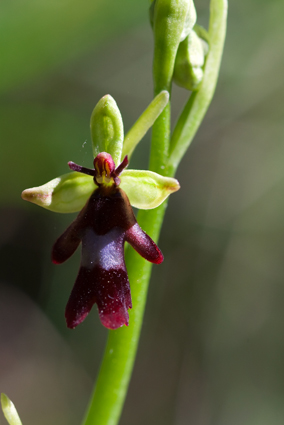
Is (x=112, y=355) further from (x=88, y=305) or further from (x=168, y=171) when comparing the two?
(x=168, y=171)

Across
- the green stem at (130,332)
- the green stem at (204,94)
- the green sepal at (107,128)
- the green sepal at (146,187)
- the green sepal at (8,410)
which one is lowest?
the green sepal at (8,410)

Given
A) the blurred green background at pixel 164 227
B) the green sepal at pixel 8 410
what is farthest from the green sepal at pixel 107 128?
the blurred green background at pixel 164 227

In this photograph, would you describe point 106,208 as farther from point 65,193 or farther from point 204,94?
point 204,94

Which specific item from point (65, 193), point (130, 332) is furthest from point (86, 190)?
point (130, 332)

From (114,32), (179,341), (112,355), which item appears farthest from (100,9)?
(112,355)

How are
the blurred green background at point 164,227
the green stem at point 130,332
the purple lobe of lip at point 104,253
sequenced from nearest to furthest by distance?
the purple lobe of lip at point 104,253 < the green stem at point 130,332 < the blurred green background at point 164,227

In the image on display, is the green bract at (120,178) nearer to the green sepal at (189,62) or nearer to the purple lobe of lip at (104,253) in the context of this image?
the purple lobe of lip at (104,253)

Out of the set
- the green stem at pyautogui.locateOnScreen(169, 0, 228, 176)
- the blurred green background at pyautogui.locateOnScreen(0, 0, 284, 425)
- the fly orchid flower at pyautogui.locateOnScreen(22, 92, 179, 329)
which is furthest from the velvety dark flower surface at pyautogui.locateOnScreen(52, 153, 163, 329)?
the blurred green background at pyautogui.locateOnScreen(0, 0, 284, 425)
